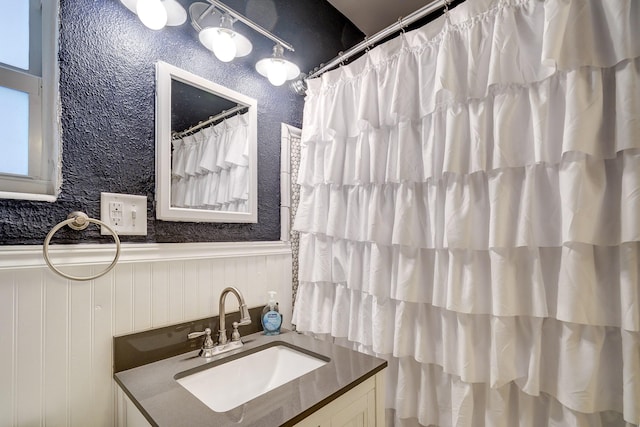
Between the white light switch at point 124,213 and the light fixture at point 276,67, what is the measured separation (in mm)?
754

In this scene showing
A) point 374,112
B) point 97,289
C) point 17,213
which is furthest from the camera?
point 374,112

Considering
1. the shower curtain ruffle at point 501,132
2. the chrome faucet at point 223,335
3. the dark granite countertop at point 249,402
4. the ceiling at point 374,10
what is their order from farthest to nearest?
the ceiling at point 374,10
the chrome faucet at point 223,335
the shower curtain ruffle at point 501,132
the dark granite countertop at point 249,402

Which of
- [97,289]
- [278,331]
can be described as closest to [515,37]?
[278,331]

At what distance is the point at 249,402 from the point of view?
755mm

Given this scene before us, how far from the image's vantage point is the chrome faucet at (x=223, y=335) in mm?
1030

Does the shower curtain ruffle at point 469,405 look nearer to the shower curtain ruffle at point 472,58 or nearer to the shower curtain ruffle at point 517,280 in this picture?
the shower curtain ruffle at point 517,280

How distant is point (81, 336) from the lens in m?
0.85

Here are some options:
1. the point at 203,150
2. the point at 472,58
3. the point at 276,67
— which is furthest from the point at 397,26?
the point at 203,150

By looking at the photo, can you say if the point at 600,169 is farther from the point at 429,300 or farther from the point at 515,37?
the point at 429,300

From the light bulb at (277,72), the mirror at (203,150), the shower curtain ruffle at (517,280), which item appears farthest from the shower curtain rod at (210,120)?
the shower curtain ruffle at (517,280)

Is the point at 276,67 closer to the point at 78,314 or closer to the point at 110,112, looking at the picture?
the point at 110,112

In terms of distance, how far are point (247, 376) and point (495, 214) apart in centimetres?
101

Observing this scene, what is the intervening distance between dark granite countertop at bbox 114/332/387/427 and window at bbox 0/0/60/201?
60 centimetres

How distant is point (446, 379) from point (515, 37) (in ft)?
3.92
